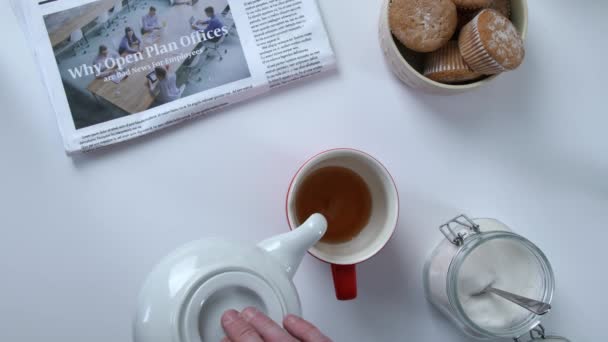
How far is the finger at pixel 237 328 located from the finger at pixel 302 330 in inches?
1.0

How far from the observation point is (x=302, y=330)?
0.33 m

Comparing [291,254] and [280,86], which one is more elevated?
[280,86]

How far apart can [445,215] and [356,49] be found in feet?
0.75

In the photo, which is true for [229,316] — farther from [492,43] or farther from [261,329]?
[492,43]

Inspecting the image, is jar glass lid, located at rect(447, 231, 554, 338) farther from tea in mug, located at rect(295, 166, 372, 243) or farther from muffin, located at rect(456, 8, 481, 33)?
muffin, located at rect(456, 8, 481, 33)

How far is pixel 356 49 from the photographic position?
54cm

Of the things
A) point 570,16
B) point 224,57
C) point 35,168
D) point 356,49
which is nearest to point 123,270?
point 35,168

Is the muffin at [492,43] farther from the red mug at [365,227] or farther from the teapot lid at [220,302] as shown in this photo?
the teapot lid at [220,302]

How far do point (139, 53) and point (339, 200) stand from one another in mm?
287

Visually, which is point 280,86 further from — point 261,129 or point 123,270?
point 123,270

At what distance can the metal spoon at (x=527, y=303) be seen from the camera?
426 mm

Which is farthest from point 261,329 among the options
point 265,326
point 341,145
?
point 341,145

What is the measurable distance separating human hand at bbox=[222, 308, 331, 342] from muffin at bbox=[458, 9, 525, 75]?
1.02 feet

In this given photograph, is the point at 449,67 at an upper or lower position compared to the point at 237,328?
upper
